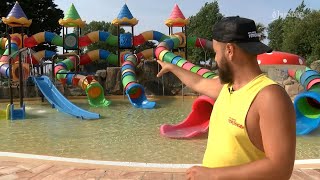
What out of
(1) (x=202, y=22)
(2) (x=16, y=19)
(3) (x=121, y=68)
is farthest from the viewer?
(1) (x=202, y=22)

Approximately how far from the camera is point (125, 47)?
18.6 m

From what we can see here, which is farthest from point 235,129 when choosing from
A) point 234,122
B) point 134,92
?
point 134,92

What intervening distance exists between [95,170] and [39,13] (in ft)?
96.7

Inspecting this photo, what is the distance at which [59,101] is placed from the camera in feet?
36.3

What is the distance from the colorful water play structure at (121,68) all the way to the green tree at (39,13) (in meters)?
13.0

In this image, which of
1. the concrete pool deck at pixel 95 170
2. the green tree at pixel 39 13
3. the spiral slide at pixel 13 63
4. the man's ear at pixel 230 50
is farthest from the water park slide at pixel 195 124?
the green tree at pixel 39 13

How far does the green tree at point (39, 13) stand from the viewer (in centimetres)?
3009

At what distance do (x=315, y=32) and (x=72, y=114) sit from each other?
28.4 m

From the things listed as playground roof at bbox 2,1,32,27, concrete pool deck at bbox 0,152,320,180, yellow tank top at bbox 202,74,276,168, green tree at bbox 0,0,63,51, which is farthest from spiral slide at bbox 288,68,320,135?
green tree at bbox 0,0,63,51

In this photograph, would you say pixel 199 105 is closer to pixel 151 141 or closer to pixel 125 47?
pixel 151 141

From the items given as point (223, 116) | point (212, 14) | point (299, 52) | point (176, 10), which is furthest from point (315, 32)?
point (223, 116)

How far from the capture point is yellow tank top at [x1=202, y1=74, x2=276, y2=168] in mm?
1417

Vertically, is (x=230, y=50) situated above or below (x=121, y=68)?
above

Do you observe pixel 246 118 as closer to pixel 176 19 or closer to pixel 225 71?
pixel 225 71
